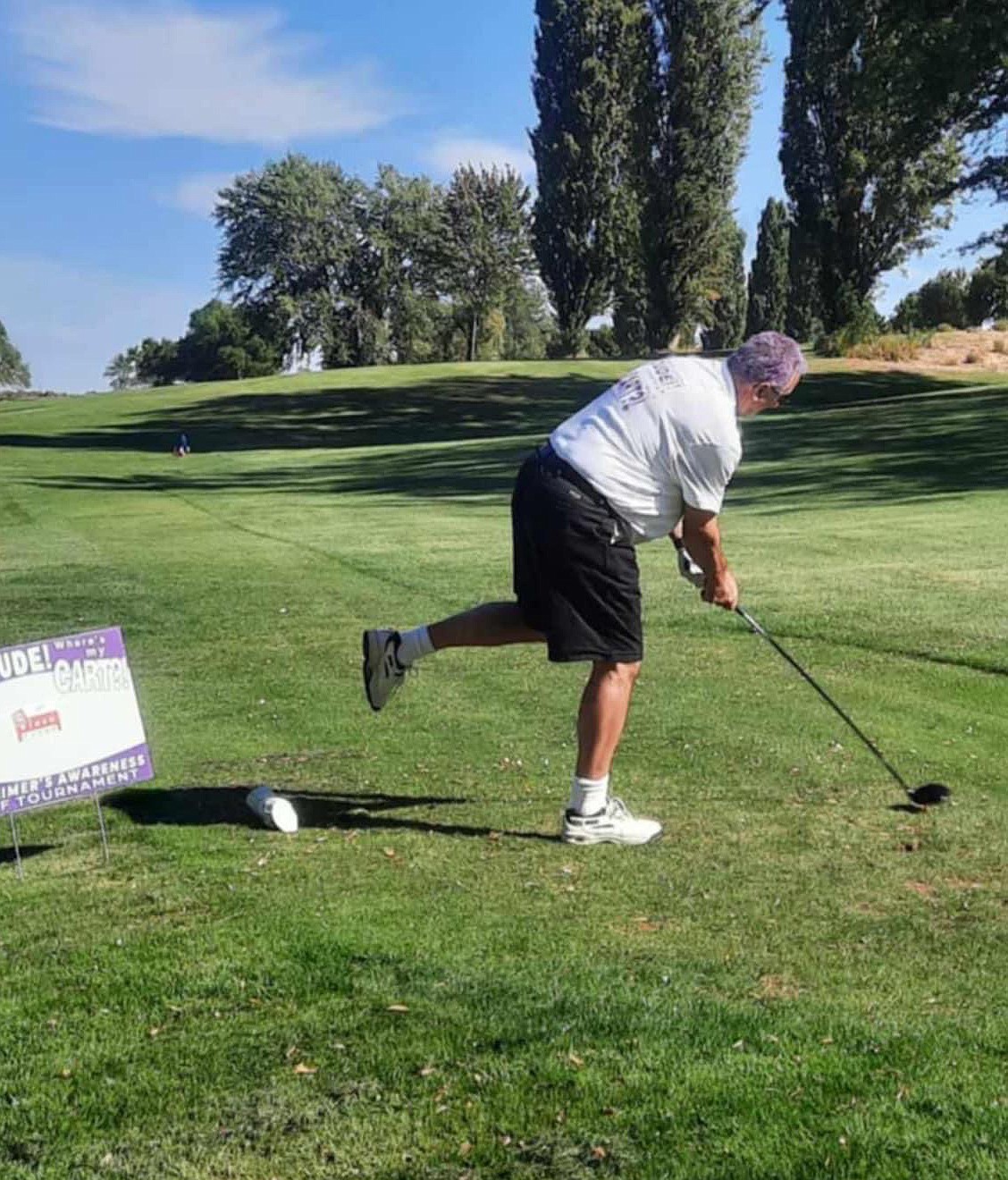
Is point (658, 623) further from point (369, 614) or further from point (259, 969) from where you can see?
point (259, 969)

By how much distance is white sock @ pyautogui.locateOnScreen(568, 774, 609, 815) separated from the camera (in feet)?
15.6

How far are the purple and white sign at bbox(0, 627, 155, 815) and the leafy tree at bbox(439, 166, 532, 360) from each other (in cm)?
7353

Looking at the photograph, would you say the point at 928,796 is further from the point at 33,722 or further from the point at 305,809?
the point at 33,722

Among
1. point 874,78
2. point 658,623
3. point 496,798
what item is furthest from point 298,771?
point 874,78

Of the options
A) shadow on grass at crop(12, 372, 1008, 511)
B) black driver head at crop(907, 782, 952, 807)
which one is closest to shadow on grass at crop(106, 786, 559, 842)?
black driver head at crop(907, 782, 952, 807)

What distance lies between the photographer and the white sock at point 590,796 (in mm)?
4770

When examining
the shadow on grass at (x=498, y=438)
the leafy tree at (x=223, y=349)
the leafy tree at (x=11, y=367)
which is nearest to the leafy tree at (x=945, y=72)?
the shadow on grass at (x=498, y=438)

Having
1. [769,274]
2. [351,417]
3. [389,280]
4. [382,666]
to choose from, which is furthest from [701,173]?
[382,666]

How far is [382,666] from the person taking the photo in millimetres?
5684

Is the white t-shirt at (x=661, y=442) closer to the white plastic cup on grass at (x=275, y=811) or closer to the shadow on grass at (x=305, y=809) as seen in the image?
the shadow on grass at (x=305, y=809)

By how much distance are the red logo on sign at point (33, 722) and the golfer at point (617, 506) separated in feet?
5.67

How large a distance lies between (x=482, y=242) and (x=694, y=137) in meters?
25.3

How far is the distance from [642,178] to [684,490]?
185ft

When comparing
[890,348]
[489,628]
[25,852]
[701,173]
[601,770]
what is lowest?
[25,852]
